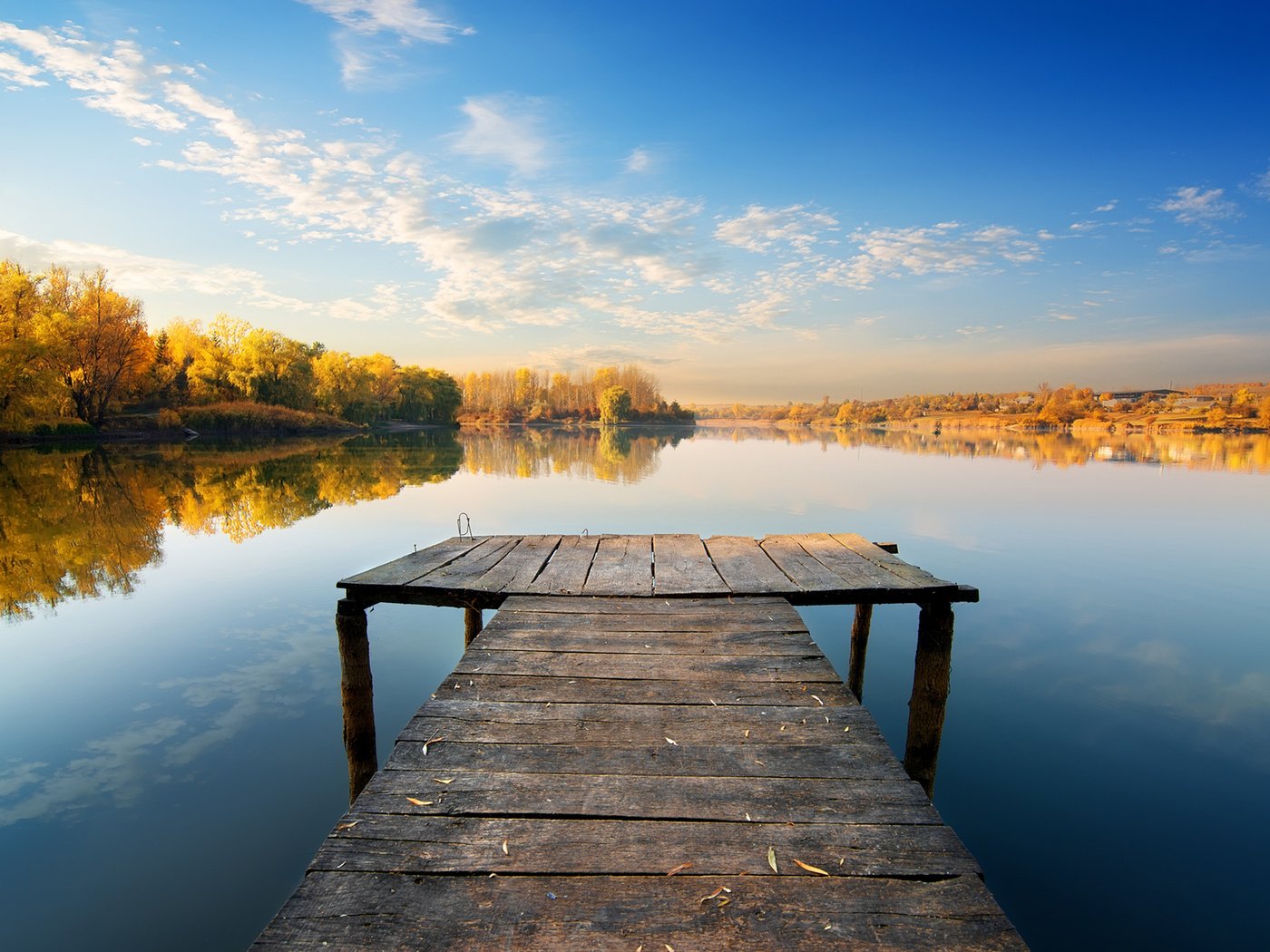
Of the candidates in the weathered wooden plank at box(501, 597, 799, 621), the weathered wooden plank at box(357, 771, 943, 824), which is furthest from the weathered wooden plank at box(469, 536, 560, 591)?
the weathered wooden plank at box(357, 771, 943, 824)

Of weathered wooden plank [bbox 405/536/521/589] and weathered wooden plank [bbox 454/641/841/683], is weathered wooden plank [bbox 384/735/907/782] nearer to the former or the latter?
weathered wooden plank [bbox 454/641/841/683]

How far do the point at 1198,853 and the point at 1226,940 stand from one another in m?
1.09

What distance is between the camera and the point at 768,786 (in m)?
2.86

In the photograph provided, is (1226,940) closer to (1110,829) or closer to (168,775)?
(1110,829)

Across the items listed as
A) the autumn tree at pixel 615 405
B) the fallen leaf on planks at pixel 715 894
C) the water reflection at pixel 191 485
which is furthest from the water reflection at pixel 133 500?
the autumn tree at pixel 615 405

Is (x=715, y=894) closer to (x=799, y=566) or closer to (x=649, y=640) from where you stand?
(x=649, y=640)

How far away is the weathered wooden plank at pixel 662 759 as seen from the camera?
2.97 meters

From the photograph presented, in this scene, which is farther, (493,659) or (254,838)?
(254,838)

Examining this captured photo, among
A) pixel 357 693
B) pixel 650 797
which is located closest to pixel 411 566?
pixel 357 693

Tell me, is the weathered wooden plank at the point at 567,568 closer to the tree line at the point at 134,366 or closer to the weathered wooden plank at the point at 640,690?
the weathered wooden plank at the point at 640,690

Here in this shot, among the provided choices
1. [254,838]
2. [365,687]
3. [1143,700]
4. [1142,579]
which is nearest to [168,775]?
[254,838]

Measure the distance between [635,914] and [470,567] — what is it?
4.73 meters

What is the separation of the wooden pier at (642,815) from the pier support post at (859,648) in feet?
14.8

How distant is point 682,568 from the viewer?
6641mm
